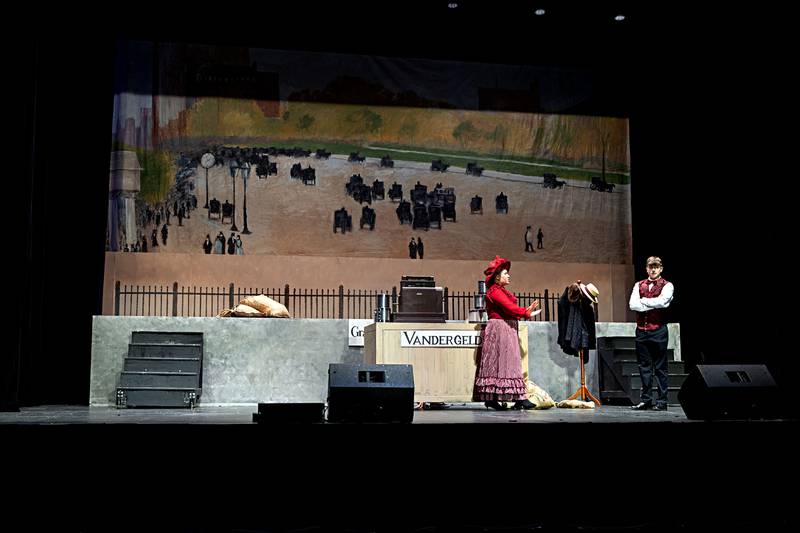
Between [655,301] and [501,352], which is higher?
[655,301]

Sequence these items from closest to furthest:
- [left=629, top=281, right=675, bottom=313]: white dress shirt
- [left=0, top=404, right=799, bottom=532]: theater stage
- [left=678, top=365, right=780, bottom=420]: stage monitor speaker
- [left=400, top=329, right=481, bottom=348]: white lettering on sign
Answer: [left=0, top=404, right=799, bottom=532]: theater stage < [left=678, top=365, right=780, bottom=420]: stage monitor speaker < [left=629, top=281, right=675, bottom=313]: white dress shirt < [left=400, top=329, right=481, bottom=348]: white lettering on sign

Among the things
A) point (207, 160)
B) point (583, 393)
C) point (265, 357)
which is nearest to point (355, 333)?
point (265, 357)

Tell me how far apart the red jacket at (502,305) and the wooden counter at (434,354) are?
1.37 ft

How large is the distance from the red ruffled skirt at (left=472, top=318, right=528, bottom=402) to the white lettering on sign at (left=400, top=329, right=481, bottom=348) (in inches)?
15.5

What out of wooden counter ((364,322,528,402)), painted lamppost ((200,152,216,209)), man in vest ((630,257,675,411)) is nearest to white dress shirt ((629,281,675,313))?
man in vest ((630,257,675,411))

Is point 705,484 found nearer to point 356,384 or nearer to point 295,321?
point 356,384

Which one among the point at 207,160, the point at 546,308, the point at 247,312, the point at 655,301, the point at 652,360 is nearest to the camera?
the point at 655,301

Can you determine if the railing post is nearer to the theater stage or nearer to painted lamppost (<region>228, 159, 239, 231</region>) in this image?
painted lamppost (<region>228, 159, 239, 231</region>)

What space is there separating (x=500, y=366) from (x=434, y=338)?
0.86 meters

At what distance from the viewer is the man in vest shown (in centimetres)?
795

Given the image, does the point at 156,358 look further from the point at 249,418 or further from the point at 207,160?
the point at 207,160

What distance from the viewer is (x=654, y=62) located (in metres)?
12.8

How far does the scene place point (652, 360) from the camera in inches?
322

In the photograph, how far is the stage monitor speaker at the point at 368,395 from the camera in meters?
5.02
